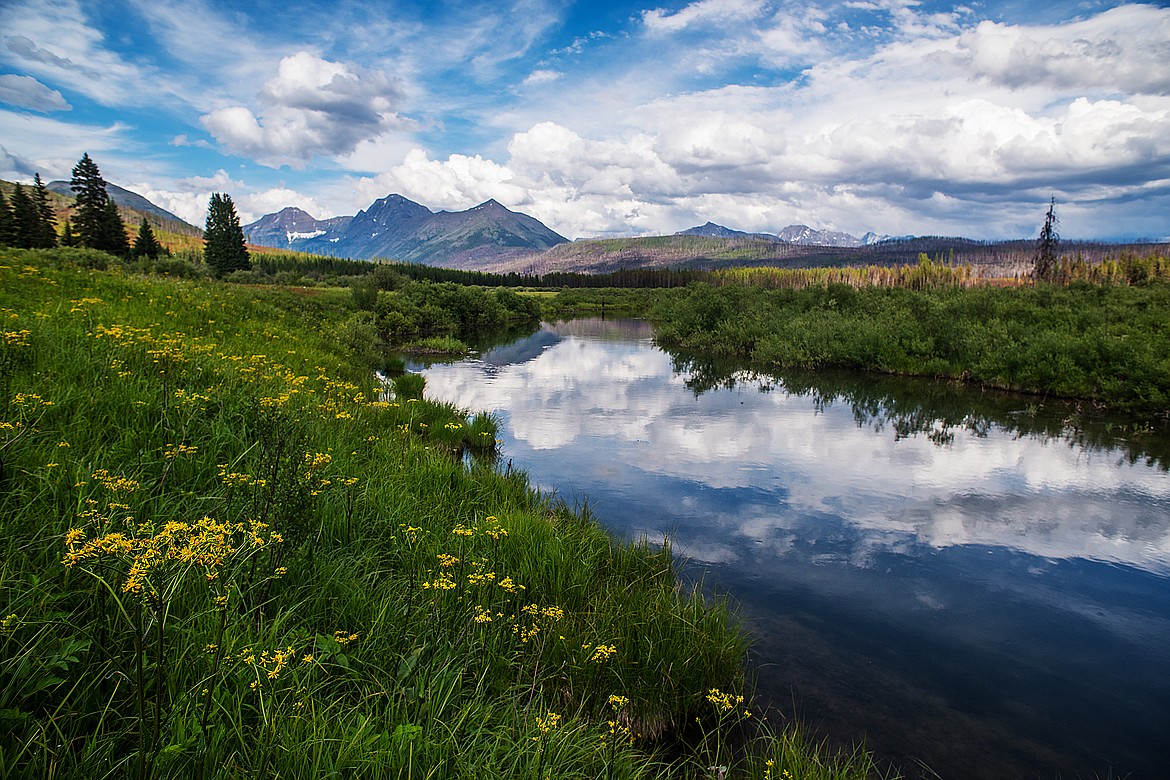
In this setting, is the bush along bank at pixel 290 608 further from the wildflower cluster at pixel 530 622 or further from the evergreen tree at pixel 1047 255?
the evergreen tree at pixel 1047 255

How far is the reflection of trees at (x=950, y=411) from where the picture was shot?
19.6m

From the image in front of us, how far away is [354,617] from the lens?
5215 mm

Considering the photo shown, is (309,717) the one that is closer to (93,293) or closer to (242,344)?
(242,344)

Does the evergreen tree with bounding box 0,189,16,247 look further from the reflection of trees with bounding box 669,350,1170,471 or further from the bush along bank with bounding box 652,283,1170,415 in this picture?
the bush along bank with bounding box 652,283,1170,415

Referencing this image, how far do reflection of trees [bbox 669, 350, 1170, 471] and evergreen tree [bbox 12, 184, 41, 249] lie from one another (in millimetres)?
62673

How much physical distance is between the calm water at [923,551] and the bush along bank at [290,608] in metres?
1.68

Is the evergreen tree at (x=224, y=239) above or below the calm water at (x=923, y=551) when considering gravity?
above

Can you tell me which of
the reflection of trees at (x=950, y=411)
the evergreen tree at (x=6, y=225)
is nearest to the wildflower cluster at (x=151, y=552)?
the reflection of trees at (x=950, y=411)

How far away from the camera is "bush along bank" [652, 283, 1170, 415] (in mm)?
23828

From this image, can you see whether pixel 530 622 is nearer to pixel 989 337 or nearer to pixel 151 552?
pixel 151 552

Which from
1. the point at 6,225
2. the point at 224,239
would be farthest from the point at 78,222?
the point at 224,239

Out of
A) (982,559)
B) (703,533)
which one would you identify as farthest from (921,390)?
(703,533)

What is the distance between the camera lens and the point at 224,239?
94.9 metres

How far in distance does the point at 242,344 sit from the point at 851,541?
47.6ft
